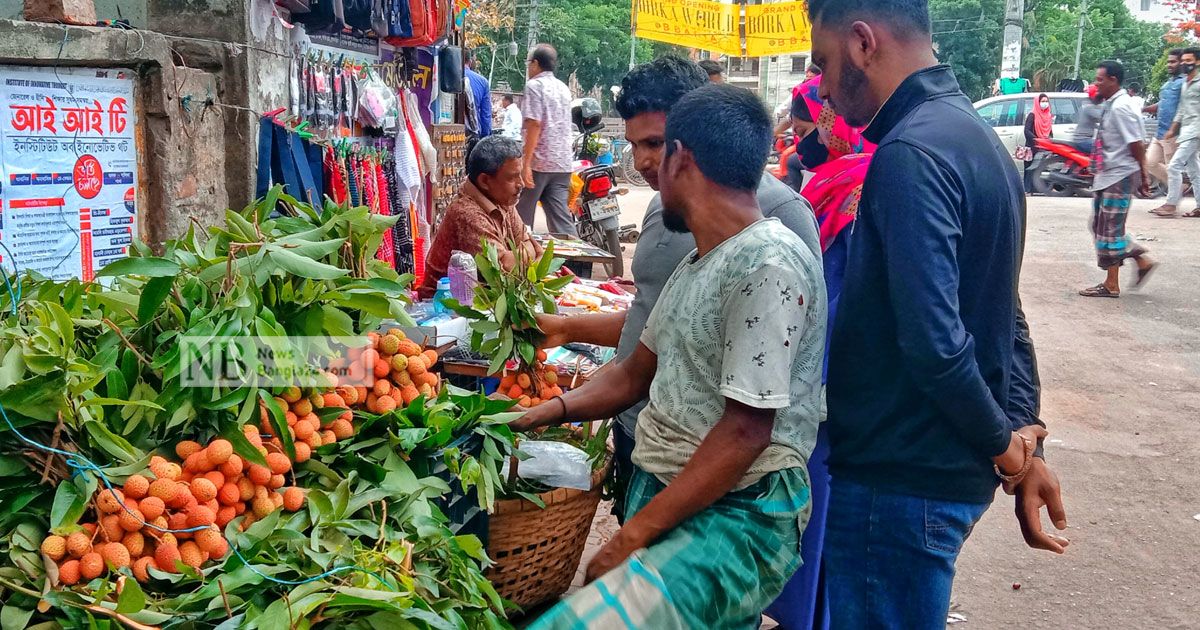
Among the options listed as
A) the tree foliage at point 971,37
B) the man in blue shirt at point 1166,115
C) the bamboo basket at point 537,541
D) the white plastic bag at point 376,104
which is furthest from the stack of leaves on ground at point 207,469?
the tree foliage at point 971,37

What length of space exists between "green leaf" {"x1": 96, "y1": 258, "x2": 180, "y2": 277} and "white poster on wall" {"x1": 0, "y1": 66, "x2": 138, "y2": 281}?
140 centimetres

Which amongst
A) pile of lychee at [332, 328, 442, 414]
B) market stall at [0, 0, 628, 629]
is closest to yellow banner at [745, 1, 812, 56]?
market stall at [0, 0, 628, 629]

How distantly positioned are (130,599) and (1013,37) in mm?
23526

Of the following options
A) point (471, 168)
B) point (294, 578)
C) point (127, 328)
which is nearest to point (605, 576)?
point (294, 578)

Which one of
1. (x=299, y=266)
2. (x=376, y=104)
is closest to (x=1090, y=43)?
(x=376, y=104)

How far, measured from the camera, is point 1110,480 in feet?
16.2

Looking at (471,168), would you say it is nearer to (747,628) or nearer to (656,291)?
(656,291)

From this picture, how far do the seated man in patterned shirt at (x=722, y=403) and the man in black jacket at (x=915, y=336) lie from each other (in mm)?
119

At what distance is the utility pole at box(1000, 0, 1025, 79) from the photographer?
21.8 metres

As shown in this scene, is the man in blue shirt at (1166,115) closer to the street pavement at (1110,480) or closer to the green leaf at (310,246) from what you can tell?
the street pavement at (1110,480)

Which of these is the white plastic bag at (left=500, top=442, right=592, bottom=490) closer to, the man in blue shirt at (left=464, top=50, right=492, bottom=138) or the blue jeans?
the blue jeans

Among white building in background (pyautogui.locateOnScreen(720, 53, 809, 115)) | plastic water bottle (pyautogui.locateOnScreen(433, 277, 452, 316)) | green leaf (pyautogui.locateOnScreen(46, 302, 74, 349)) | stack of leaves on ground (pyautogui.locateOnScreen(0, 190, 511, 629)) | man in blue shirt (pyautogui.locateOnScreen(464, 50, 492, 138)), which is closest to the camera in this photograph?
stack of leaves on ground (pyautogui.locateOnScreen(0, 190, 511, 629))

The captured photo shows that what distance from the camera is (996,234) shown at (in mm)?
1965

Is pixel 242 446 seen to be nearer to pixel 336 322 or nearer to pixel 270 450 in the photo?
pixel 270 450
